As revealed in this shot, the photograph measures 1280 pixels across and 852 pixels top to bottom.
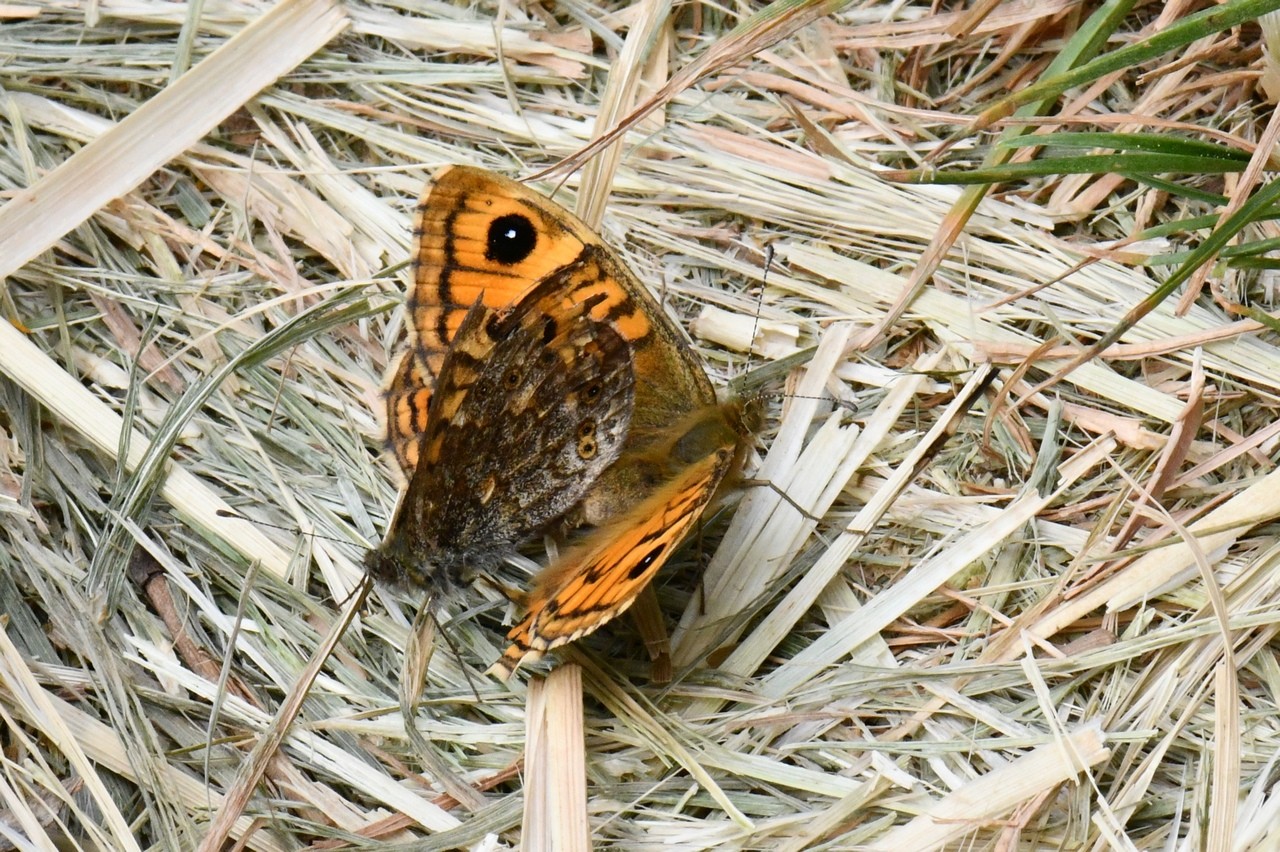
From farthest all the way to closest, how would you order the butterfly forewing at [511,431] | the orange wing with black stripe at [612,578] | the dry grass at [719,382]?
1. the dry grass at [719,382]
2. the butterfly forewing at [511,431]
3. the orange wing with black stripe at [612,578]

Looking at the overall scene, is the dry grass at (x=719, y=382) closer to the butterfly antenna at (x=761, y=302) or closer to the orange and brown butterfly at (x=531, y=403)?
the butterfly antenna at (x=761, y=302)

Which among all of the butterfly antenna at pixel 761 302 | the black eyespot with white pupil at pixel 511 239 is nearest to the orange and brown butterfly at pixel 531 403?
the black eyespot with white pupil at pixel 511 239

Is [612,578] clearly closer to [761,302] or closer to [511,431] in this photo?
[511,431]

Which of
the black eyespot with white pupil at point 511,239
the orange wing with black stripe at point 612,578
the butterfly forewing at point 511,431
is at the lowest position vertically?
the orange wing with black stripe at point 612,578

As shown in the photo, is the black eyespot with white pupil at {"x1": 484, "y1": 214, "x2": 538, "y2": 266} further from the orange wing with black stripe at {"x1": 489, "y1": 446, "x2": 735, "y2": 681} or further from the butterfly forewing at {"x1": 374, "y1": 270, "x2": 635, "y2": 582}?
the orange wing with black stripe at {"x1": 489, "y1": 446, "x2": 735, "y2": 681}

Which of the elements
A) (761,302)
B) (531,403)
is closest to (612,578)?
(531,403)

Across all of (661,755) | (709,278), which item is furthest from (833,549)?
(709,278)

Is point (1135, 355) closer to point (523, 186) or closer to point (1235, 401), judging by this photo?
point (1235, 401)
